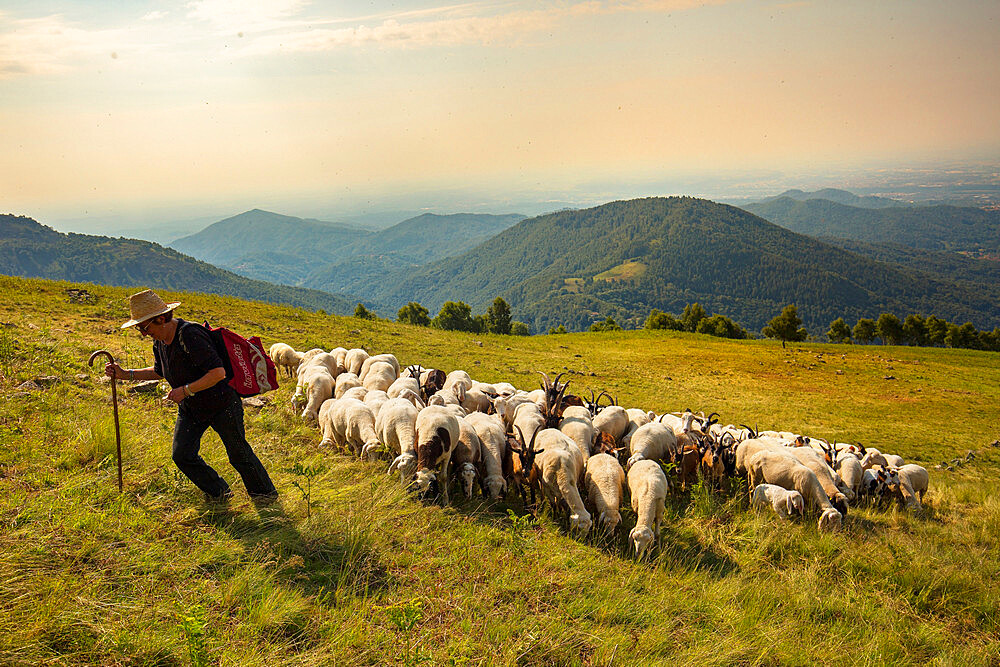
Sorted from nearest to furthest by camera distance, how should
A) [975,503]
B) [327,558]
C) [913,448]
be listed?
[327,558] → [975,503] → [913,448]

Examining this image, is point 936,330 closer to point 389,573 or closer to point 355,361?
point 355,361

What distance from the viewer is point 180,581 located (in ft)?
14.7

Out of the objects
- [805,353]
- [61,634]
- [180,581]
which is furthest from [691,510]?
[805,353]

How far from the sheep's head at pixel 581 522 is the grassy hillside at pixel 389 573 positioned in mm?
180

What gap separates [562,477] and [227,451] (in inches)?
184

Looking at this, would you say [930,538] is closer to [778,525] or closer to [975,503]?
[778,525]

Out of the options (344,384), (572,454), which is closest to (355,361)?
(344,384)

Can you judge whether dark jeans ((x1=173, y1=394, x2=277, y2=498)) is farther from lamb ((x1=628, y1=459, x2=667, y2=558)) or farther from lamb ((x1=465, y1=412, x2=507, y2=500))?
lamb ((x1=628, y1=459, x2=667, y2=558))

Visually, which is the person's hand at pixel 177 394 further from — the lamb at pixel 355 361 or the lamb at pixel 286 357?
the lamb at pixel 286 357

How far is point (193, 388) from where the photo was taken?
17.1 ft

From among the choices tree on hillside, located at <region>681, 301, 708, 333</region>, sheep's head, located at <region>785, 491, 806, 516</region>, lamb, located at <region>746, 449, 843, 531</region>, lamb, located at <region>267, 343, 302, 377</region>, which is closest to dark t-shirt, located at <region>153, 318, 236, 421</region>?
sheep's head, located at <region>785, 491, 806, 516</region>

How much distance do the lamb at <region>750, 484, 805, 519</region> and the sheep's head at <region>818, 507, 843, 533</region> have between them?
1.02ft

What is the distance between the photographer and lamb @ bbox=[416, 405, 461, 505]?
23.1 ft

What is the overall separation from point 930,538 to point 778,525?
312 cm
